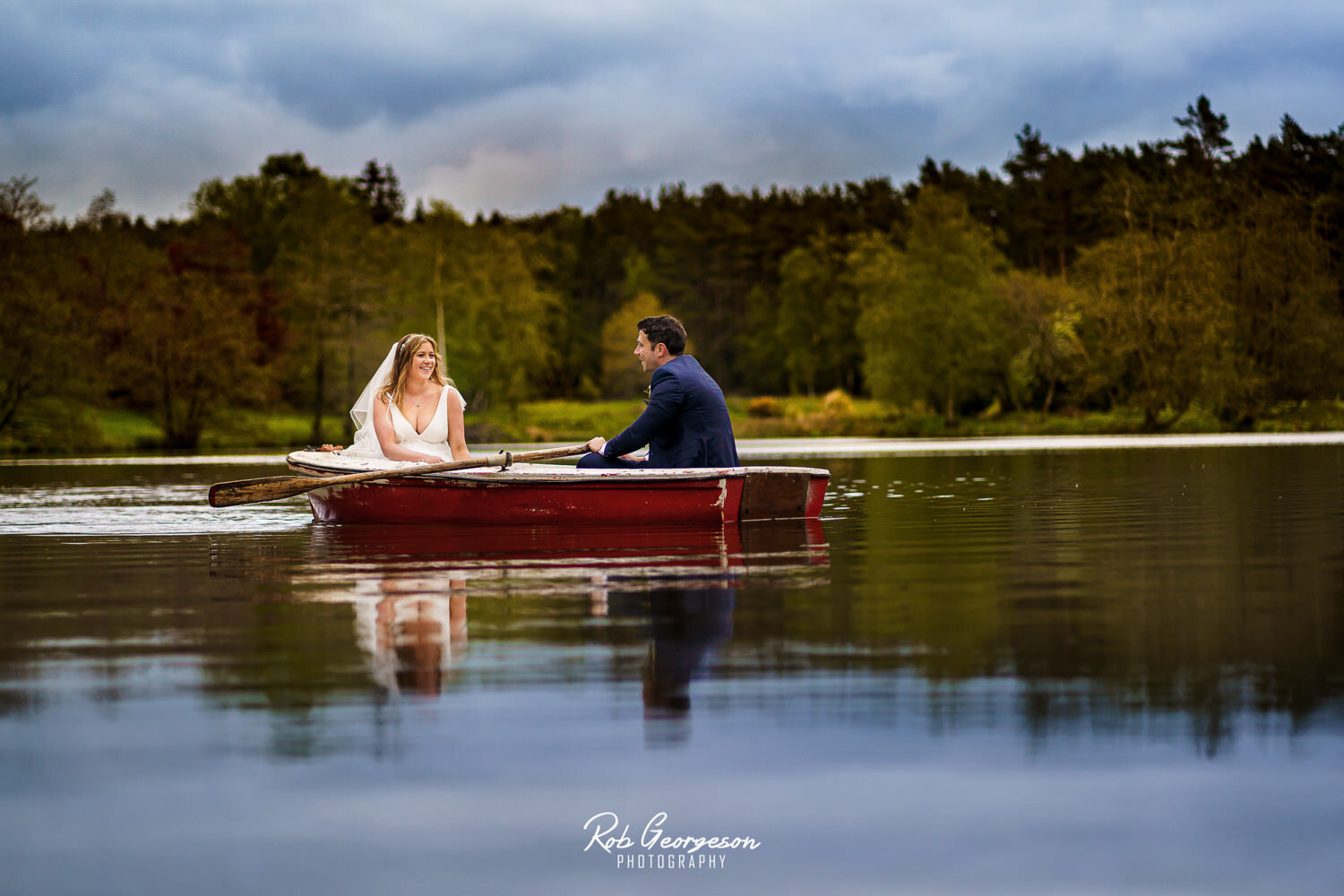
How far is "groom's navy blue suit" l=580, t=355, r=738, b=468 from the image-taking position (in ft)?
37.4

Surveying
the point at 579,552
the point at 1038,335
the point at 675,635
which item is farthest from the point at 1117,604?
the point at 1038,335

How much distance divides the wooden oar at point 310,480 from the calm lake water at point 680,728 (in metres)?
2.78

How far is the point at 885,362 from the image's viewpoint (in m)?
58.4

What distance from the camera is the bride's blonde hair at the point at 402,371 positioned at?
40.9 ft

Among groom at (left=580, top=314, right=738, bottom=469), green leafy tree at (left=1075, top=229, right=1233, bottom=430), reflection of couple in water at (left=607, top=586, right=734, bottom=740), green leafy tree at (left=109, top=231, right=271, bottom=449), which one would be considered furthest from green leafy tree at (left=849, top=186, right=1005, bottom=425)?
reflection of couple in water at (left=607, top=586, right=734, bottom=740)

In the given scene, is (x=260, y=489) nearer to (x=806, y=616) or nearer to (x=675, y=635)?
(x=806, y=616)

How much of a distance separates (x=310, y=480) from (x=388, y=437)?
3.40 feet

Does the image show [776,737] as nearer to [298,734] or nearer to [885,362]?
[298,734]

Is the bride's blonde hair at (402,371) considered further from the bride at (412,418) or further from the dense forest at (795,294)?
the dense forest at (795,294)

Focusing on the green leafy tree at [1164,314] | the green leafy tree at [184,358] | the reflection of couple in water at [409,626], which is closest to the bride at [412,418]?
the reflection of couple in water at [409,626]

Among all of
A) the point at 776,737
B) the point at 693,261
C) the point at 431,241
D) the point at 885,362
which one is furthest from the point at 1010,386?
the point at 776,737

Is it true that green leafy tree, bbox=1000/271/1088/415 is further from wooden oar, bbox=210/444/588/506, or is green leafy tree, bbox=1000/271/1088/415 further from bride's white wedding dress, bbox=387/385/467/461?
wooden oar, bbox=210/444/588/506

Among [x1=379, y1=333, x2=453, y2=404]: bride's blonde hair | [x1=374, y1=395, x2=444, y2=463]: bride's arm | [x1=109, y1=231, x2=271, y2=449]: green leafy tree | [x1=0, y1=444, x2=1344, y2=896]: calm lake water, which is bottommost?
[x1=0, y1=444, x2=1344, y2=896]: calm lake water

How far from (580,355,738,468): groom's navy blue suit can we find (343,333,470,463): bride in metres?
1.43
